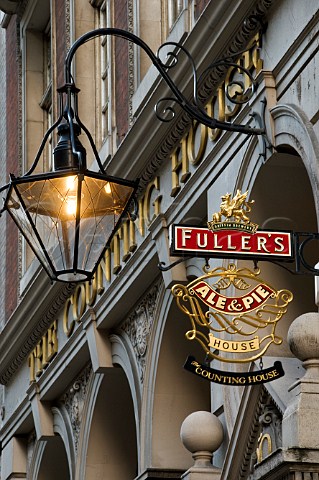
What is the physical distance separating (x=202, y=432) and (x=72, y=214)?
3367mm

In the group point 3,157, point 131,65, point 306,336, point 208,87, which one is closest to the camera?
point 306,336

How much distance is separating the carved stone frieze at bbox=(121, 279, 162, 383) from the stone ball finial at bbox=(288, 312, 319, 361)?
7695 millimetres

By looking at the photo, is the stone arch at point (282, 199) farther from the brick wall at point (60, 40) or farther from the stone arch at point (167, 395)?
the brick wall at point (60, 40)

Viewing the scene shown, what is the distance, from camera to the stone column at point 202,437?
45.8ft

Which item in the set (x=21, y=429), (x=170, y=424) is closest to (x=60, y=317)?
(x=21, y=429)

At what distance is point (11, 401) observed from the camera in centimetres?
2517

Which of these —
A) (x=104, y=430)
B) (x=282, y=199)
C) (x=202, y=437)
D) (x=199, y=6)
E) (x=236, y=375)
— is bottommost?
(x=236, y=375)

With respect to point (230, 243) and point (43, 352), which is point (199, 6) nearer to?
point (230, 243)

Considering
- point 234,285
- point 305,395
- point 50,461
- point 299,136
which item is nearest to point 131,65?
point 299,136

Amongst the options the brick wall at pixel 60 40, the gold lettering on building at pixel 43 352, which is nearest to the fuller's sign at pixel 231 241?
the gold lettering on building at pixel 43 352

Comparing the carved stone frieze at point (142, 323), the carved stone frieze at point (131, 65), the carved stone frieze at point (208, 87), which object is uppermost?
the carved stone frieze at point (131, 65)

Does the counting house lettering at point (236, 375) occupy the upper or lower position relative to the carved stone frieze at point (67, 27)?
lower

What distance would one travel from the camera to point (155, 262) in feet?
58.8

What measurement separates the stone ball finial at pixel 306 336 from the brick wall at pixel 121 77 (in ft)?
30.4
